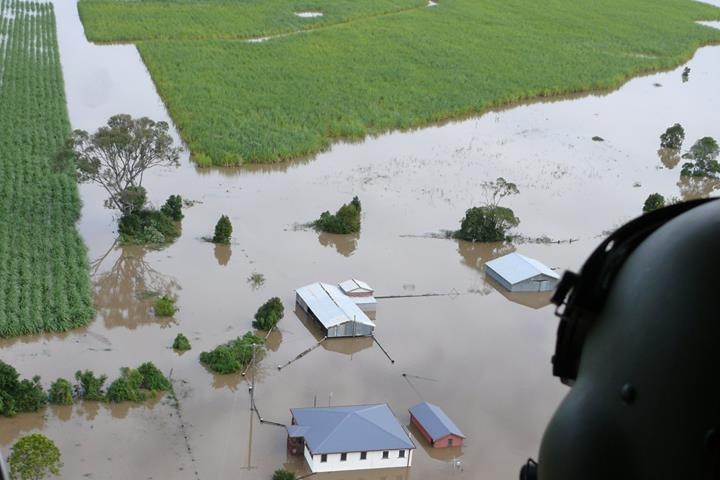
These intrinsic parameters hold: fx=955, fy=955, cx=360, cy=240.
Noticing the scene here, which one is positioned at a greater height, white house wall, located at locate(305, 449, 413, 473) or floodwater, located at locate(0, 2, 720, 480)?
floodwater, located at locate(0, 2, 720, 480)

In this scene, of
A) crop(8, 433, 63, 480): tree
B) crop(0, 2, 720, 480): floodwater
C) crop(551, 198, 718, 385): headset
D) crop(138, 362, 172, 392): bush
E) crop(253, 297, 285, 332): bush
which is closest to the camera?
crop(551, 198, 718, 385): headset

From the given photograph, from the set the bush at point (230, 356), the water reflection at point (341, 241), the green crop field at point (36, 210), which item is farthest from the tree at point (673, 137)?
the bush at point (230, 356)

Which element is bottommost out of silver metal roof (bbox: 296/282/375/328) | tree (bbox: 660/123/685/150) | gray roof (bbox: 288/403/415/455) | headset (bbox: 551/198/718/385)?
gray roof (bbox: 288/403/415/455)

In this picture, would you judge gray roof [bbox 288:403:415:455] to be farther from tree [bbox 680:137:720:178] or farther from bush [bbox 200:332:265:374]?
tree [bbox 680:137:720:178]

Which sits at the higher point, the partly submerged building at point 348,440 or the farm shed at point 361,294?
the farm shed at point 361,294

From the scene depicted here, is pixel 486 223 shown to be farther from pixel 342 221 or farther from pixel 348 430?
pixel 348 430

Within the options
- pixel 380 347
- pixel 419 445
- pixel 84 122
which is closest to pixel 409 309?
pixel 380 347

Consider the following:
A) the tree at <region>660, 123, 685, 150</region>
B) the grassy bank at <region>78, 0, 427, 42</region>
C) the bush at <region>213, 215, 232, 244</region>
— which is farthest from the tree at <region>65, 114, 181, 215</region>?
the grassy bank at <region>78, 0, 427, 42</region>

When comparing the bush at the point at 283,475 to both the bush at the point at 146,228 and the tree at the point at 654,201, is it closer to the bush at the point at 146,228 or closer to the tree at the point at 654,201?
the bush at the point at 146,228
